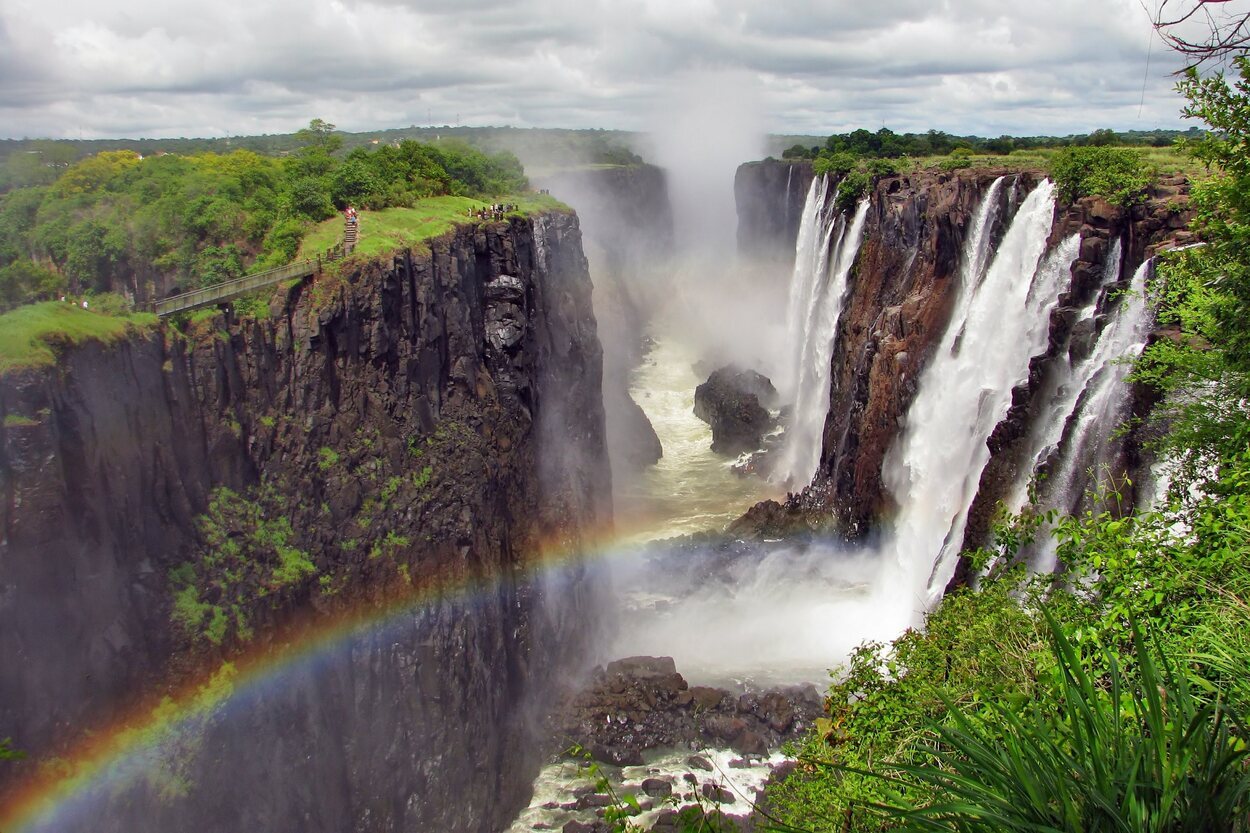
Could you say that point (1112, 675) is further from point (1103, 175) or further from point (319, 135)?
point (319, 135)

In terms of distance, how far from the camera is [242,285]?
920 inches

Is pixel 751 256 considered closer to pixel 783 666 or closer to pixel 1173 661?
pixel 783 666

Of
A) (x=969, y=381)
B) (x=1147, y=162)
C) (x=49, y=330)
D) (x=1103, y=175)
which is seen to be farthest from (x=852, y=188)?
(x=49, y=330)

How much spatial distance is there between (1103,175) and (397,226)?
21062mm

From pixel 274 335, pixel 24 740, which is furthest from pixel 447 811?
pixel 274 335

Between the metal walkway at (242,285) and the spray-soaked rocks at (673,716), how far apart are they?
15224 mm

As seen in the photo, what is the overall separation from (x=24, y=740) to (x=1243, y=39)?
68.2 ft

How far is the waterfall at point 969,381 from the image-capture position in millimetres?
26016

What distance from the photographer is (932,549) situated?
30.0m

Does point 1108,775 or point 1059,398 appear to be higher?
point 1108,775

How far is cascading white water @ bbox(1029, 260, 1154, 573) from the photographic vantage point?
20.4 metres

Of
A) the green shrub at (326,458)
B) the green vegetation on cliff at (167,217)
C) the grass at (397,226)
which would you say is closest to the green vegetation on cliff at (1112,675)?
the green shrub at (326,458)

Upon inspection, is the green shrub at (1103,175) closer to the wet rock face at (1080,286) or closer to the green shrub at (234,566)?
the wet rock face at (1080,286)

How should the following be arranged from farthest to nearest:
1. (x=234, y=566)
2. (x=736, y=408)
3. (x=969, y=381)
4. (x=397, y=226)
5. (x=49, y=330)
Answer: (x=736, y=408)
(x=397, y=226)
(x=969, y=381)
(x=234, y=566)
(x=49, y=330)
